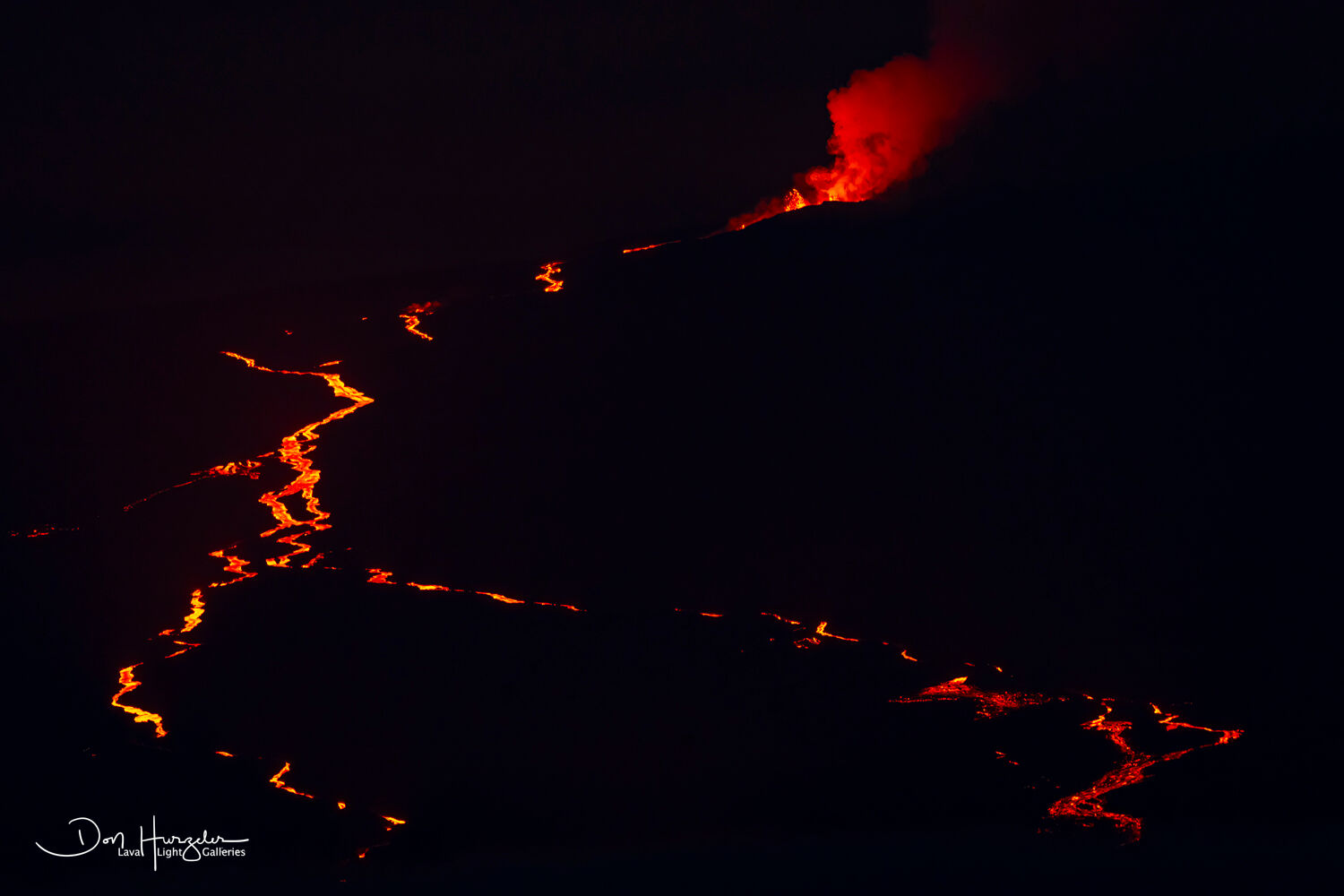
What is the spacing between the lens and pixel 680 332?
16.3m

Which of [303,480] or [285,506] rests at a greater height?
[303,480]

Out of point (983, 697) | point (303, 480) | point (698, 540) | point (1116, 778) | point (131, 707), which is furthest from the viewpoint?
point (303, 480)

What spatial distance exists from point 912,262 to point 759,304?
6.60 feet

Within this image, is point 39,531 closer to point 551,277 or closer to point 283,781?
point 283,781

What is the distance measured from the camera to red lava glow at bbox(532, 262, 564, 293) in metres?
17.6

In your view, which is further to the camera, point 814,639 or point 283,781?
point 814,639

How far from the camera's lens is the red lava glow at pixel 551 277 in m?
17.6

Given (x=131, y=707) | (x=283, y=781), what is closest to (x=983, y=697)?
(x=283, y=781)

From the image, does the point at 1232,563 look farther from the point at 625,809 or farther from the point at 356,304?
the point at 356,304

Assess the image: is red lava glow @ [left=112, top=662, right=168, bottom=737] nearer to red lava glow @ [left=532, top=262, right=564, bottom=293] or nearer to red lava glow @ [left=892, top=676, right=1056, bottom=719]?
red lava glow @ [left=892, top=676, right=1056, bottom=719]

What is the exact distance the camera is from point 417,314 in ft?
57.7

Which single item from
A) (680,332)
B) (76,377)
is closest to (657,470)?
(680,332)

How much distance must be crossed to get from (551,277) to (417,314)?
1788mm

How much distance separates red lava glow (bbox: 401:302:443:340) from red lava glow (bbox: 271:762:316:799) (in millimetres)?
7655
